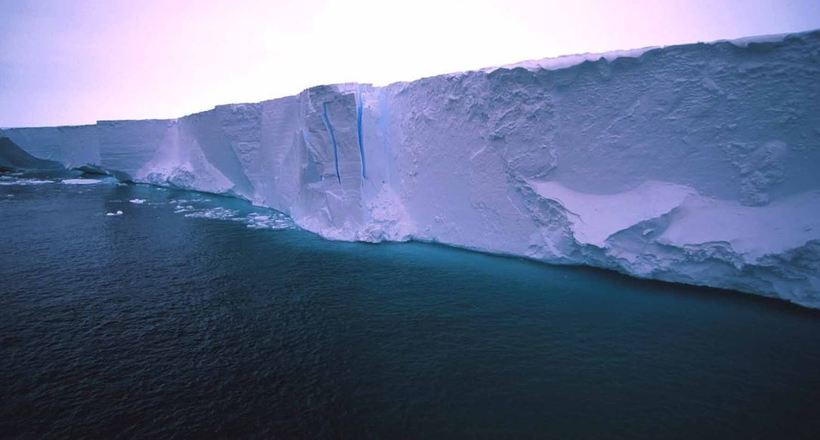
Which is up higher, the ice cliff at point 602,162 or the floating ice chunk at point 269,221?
the ice cliff at point 602,162

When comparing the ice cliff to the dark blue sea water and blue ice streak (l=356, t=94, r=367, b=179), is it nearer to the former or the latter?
blue ice streak (l=356, t=94, r=367, b=179)

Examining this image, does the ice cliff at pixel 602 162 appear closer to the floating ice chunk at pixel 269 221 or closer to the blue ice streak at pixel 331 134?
the blue ice streak at pixel 331 134

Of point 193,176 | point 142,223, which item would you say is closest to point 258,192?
point 142,223

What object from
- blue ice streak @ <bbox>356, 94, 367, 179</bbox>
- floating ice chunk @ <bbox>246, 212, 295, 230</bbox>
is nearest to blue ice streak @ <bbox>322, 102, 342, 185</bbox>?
blue ice streak @ <bbox>356, 94, 367, 179</bbox>

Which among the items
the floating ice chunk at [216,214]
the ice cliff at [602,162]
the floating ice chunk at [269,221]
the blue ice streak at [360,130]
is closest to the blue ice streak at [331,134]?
the ice cliff at [602,162]

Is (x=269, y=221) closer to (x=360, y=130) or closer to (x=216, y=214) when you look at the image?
(x=216, y=214)

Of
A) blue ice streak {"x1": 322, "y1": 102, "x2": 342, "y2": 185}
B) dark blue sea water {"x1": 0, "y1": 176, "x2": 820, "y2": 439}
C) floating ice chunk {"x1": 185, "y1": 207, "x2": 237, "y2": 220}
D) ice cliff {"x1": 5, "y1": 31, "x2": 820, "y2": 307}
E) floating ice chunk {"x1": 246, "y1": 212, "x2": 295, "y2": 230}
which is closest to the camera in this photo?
dark blue sea water {"x1": 0, "y1": 176, "x2": 820, "y2": 439}

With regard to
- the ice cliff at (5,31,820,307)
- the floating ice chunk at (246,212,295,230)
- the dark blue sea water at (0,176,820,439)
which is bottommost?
the dark blue sea water at (0,176,820,439)
